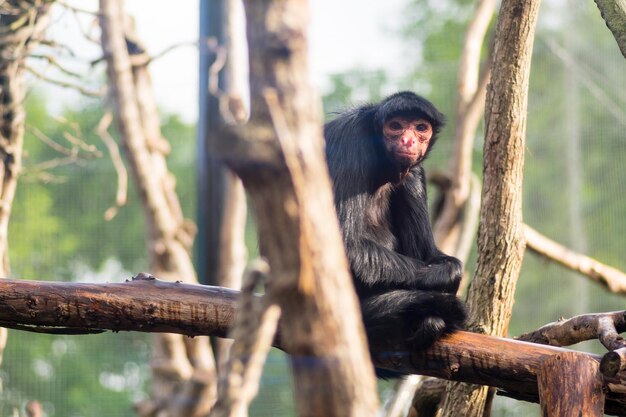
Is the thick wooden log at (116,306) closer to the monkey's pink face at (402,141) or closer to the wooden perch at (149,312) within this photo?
the wooden perch at (149,312)

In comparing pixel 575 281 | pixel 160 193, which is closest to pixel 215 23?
pixel 160 193

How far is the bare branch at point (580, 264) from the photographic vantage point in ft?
21.6

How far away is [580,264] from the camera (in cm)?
Answer: 675

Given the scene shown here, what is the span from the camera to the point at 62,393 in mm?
10008

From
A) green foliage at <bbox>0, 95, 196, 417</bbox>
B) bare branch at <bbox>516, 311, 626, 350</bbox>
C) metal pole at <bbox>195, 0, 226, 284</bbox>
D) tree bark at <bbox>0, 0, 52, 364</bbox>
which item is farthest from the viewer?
green foliage at <bbox>0, 95, 196, 417</bbox>

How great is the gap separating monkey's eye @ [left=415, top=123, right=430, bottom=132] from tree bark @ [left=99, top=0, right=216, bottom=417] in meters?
2.97

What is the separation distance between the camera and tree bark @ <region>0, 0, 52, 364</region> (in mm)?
5371

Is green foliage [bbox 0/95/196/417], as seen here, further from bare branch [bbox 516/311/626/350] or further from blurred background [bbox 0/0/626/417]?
bare branch [bbox 516/311/626/350]

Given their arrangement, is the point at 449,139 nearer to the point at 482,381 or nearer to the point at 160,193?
the point at 160,193

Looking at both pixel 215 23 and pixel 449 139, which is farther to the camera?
pixel 449 139

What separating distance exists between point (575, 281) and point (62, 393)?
6.57 meters

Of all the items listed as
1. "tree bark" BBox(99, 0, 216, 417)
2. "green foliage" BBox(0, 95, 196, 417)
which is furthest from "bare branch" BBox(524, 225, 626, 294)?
"green foliage" BBox(0, 95, 196, 417)

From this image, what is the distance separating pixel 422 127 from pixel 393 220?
0.63 m

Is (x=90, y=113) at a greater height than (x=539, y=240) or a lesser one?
greater
